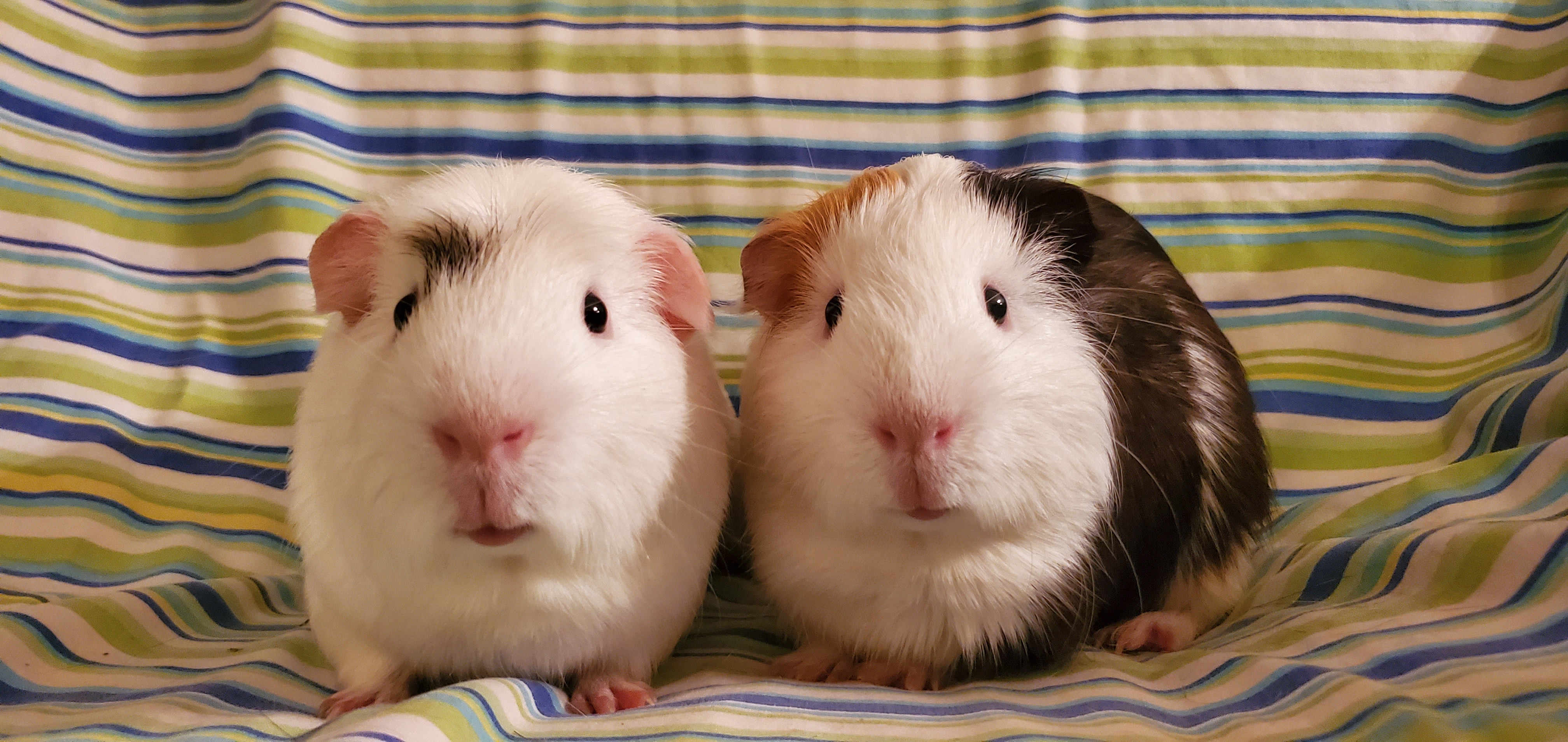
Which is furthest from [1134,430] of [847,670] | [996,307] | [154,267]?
[154,267]

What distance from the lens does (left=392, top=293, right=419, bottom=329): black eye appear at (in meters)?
1.07

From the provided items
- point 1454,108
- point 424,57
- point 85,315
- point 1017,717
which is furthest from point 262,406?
point 1454,108

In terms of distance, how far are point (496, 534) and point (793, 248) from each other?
20.5 inches

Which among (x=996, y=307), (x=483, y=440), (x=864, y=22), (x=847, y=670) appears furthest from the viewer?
(x=864, y=22)

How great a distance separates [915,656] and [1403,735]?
0.50 metres

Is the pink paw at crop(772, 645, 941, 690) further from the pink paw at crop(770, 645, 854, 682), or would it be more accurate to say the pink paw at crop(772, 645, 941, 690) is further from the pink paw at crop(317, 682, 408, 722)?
the pink paw at crop(317, 682, 408, 722)

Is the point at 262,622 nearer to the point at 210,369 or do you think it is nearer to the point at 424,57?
the point at 210,369

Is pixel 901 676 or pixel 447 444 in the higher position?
pixel 447 444

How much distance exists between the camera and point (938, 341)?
3.41ft

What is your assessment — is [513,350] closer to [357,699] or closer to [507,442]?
[507,442]

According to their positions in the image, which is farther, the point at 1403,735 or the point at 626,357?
the point at 626,357

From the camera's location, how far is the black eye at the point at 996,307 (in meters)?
1.14

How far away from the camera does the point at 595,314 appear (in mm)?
1103

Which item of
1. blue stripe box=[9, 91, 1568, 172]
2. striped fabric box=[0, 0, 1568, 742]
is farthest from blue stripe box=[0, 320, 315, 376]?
blue stripe box=[9, 91, 1568, 172]
